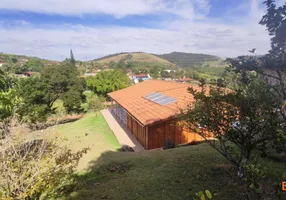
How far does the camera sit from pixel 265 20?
4801mm

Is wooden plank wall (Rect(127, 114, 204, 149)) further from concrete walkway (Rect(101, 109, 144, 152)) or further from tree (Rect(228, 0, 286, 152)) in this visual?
tree (Rect(228, 0, 286, 152))

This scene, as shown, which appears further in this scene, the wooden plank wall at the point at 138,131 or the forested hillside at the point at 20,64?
the forested hillside at the point at 20,64

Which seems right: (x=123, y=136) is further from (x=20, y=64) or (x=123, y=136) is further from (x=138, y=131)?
(x=20, y=64)

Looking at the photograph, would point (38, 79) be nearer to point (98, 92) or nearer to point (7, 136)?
point (98, 92)

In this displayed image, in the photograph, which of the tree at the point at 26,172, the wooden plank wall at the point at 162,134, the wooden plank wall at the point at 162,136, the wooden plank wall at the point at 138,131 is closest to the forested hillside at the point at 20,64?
the wooden plank wall at the point at 138,131

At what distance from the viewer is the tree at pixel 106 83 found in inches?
1439

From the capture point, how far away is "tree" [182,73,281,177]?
4461mm

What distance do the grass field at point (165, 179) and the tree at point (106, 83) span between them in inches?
1117

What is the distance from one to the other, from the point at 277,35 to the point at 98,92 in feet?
117

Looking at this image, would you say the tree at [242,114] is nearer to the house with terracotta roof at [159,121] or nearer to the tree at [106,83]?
the house with terracotta roof at [159,121]

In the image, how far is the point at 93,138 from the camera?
16.9 m

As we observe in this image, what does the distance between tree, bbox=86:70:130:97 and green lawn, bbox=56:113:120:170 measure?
40.4 ft

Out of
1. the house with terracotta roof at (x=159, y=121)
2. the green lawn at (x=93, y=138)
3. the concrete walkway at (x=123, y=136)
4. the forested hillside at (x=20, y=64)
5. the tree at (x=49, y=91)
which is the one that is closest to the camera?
the green lawn at (x=93, y=138)

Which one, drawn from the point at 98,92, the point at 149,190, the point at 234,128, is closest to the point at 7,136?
the point at 149,190
